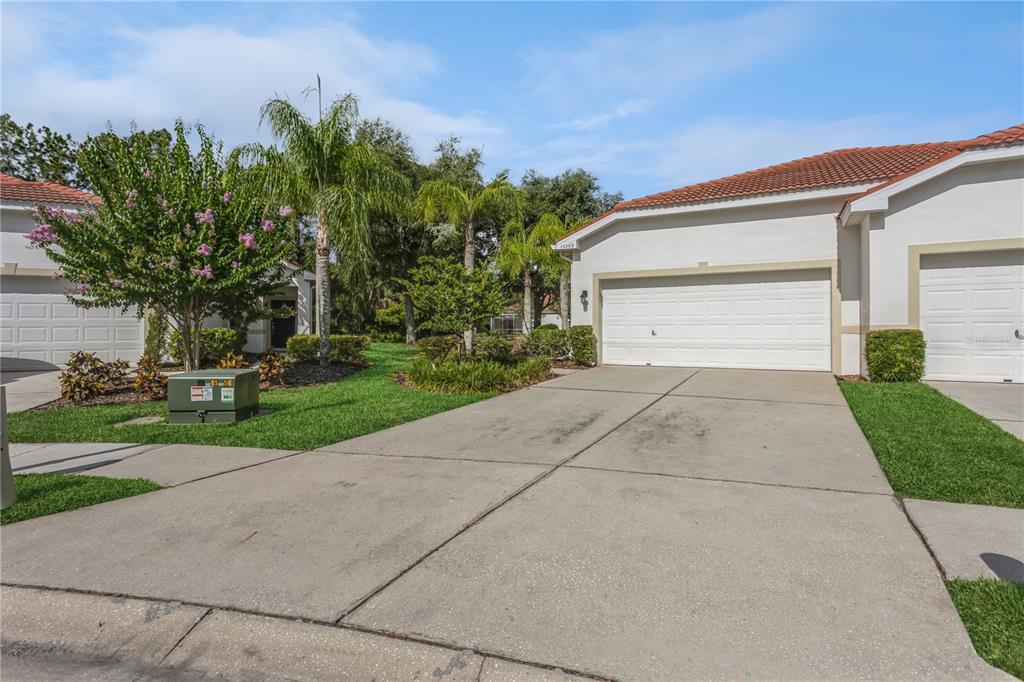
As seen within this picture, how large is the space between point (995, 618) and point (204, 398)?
8350mm

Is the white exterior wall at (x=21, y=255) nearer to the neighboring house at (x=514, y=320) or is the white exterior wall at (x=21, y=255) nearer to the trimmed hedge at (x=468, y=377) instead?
the trimmed hedge at (x=468, y=377)

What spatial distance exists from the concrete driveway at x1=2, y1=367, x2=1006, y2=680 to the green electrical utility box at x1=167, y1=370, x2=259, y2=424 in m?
2.58

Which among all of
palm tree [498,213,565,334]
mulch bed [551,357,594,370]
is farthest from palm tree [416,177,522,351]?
mulch bed [551,357,594,370]

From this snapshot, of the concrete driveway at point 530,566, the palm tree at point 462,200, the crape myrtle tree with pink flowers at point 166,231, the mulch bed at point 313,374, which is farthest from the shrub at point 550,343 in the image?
the concrete driveway at point 530,566

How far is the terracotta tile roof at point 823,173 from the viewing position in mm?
12242

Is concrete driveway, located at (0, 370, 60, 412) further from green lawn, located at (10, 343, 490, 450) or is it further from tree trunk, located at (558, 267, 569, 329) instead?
tree trunk, located at (558, 267, 569, 329)

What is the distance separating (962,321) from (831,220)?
3.40 metres

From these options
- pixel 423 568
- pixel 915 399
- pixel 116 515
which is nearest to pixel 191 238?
pixel 116 515

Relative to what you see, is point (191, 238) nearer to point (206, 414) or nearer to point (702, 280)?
point (206, 414)

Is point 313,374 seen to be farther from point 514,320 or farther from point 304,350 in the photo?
point 514,320

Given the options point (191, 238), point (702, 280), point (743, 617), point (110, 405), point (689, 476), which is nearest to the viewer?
point (743, 617)

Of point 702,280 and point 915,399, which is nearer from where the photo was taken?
point 915,399

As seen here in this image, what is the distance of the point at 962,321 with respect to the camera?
34.3ft

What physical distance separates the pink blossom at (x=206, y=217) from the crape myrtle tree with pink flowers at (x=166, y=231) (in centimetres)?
2
